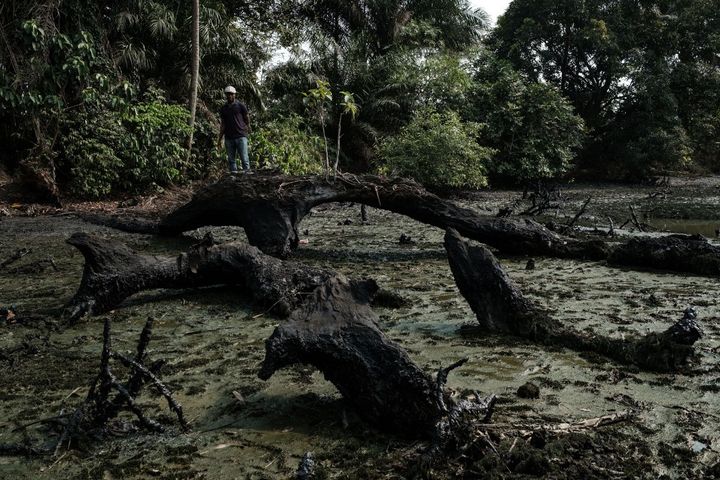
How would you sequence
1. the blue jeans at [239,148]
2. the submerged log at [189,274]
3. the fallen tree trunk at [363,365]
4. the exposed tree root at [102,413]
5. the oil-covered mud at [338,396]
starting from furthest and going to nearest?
the blue jeans at [239,148], the submerged log at [189,274], the fallen tree trunk at [363,365], the exposed tree root at [102,413], the oil-covered mud at [338,396]

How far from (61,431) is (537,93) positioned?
2158cm

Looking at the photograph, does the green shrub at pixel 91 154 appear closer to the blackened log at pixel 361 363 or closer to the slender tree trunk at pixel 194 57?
the slender tree trunk at pixel 194 57

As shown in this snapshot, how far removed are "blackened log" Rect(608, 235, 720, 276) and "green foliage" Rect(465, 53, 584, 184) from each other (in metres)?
14.8

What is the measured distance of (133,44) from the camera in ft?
50.2

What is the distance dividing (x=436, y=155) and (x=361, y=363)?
47.5 ft

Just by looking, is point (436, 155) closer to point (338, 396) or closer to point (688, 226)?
point (688, 226)

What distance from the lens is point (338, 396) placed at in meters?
3.01

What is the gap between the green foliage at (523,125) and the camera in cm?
2125

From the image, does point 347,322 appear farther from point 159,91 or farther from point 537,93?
point 537,93

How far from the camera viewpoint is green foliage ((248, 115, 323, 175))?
15570 mm

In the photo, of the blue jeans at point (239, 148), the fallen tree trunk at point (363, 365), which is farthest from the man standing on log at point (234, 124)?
the fallen tree trunk at point (363, 365)

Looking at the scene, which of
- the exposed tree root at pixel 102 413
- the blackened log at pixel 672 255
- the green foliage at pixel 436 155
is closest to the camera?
the exposed tree root at pixel 102 413

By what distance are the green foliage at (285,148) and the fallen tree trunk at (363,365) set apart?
38.5ft

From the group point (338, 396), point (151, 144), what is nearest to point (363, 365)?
point (338, 396)
